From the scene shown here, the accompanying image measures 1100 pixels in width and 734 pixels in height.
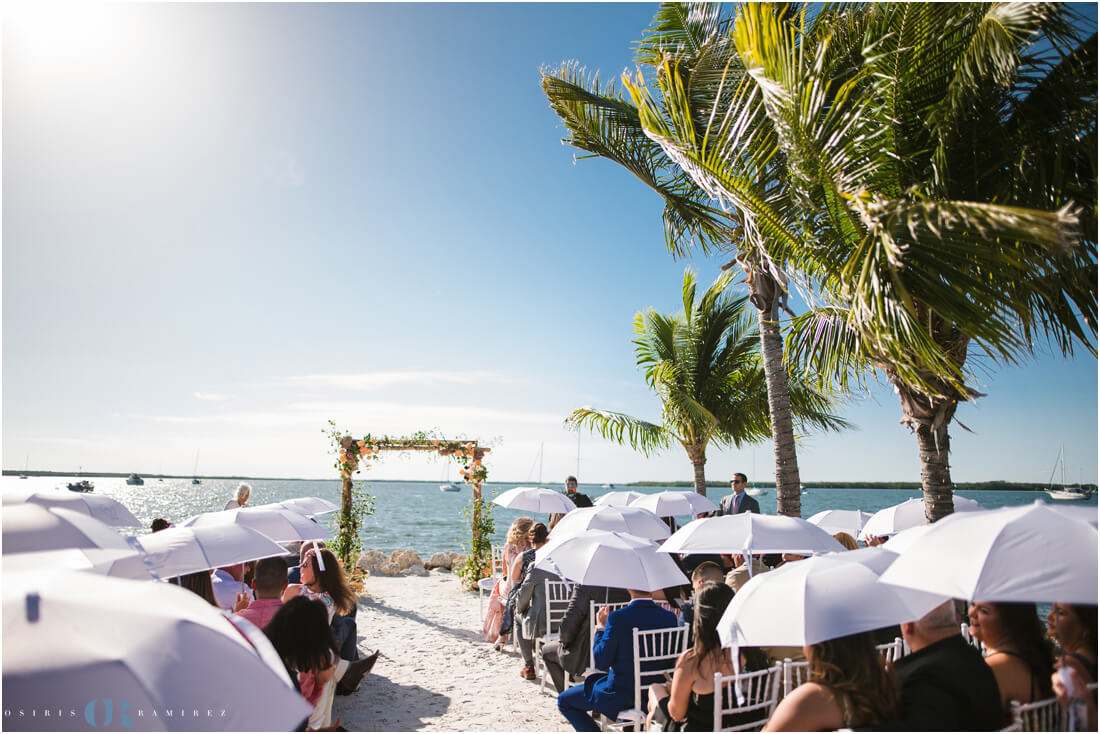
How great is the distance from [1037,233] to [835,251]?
2729 millimetres

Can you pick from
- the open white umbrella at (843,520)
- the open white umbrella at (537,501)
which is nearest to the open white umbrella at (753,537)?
the open white umbrella at (843,520)

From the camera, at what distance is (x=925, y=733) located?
2646 mm

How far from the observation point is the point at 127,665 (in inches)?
63.1

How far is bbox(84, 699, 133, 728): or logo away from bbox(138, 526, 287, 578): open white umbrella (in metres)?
3.31

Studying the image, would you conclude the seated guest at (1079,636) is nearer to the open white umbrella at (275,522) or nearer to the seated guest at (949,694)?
the seated guest at (949,694)

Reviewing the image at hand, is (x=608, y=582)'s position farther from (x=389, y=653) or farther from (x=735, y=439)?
(x=735, y=439)

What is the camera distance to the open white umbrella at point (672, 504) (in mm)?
11227

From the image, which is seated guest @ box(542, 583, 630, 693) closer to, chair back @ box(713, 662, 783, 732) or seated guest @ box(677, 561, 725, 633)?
seated guest @ box(677, 561, 725, 633)

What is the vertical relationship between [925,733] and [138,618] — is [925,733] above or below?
below

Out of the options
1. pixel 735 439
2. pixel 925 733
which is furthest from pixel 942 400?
pixel 735 439

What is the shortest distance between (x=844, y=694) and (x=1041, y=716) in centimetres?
92

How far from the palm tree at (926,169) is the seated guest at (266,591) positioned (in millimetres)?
5091

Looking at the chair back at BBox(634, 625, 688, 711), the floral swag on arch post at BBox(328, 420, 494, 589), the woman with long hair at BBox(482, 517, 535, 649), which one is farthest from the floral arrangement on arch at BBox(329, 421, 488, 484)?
the chair back at BBox(634, 625, 688, 711)

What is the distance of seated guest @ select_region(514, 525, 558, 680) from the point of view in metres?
7.02
